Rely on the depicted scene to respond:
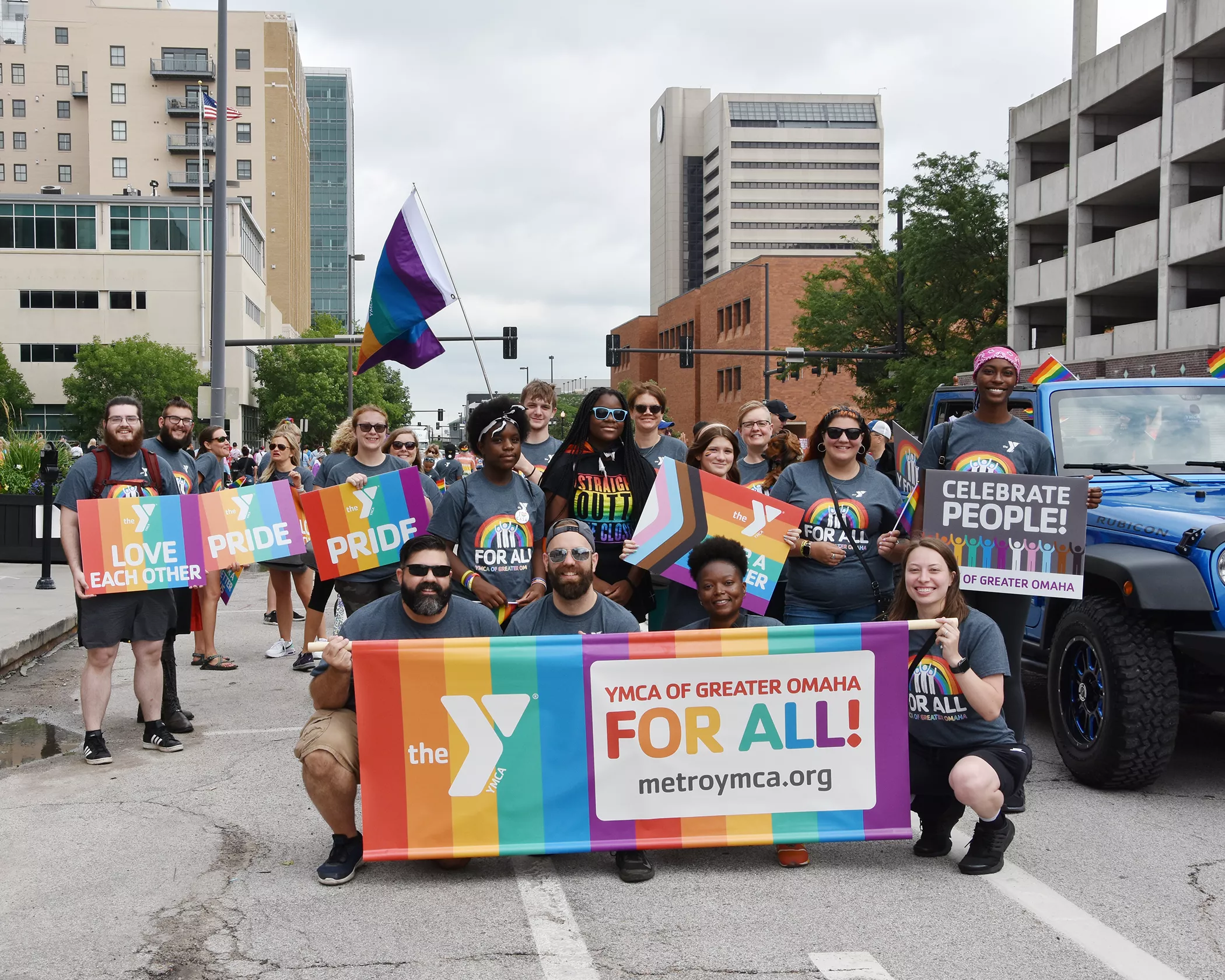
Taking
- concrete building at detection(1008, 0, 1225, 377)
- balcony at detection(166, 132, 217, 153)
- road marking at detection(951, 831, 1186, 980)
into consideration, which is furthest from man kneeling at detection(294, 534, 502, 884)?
balcony at detection(166, 132, 217, 153)

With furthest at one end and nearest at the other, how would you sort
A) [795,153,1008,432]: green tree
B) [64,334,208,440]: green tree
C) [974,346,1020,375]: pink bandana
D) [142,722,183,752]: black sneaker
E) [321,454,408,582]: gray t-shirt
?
1. [64,334,208,440]: green tree
2. [795,153,1008,432]: green tree
3. [321,454,408,582]: gray t-shirt
4. [142,722,183,752]: black sneaker
5. [974,346,1020,375]: pink bandana

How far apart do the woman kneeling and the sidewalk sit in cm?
745

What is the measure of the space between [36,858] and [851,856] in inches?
135

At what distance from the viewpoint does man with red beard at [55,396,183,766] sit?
684 centimetres

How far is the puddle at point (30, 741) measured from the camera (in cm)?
694

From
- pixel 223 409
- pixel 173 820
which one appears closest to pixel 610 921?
pixel 173 820

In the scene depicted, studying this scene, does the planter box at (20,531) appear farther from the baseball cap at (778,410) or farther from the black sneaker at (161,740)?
the baseball cap at (778,410)

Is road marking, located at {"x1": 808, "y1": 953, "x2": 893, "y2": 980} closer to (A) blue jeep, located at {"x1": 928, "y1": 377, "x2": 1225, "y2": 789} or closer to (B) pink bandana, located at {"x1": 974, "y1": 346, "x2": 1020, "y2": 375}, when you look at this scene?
(A) blue jeep, located at {"x1": 928, "y1": 377, "x2": 1225, "y2": 789}

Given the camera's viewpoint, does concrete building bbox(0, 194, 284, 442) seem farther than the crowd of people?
Yes

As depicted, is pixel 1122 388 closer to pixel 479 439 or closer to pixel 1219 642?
pixel 1219 642

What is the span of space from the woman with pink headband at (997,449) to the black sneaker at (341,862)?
120 inches

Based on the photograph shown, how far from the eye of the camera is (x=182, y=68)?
9419 centimetres

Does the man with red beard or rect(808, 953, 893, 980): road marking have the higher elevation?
the man with red beard

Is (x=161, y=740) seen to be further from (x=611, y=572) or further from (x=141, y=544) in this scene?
(x=611, y=572)
